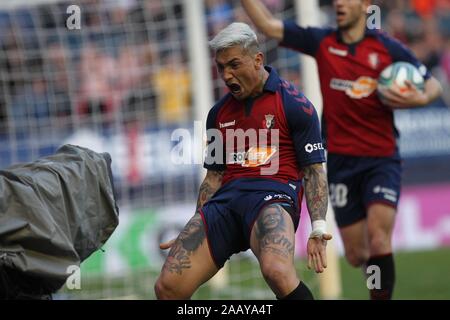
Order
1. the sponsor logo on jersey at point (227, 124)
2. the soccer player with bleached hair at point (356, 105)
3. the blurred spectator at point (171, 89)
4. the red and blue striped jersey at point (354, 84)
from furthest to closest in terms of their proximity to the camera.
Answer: the blurred spectator at point (171, 89)
the red and blue striped jersey at point (354, 84)
the soccer player with bleached hair at point (356, 105)
the sponsor logo on jersey at point (227, 124)

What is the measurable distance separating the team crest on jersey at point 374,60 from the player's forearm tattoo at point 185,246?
289 cm

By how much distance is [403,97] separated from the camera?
8180mm

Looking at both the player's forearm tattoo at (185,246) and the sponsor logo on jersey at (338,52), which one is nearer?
the player's forearm tattoo at (185,246)

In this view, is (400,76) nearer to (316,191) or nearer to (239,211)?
(316,191)

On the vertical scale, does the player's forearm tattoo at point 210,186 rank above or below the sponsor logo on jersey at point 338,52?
below

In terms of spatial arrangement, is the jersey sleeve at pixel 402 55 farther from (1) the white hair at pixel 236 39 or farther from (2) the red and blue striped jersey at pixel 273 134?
(1) the white hair at pixel 236 39

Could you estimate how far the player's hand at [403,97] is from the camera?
819cm

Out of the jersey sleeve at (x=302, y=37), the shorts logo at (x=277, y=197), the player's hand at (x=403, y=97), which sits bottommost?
the shorts logo at (x=277, y=197)

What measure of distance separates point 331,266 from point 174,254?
14.2 ft

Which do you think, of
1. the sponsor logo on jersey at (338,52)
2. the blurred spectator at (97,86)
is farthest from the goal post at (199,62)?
the sponsor logo on jersey at (338,52)

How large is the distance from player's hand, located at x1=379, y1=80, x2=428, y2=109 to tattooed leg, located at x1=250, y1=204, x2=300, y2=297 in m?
2.47

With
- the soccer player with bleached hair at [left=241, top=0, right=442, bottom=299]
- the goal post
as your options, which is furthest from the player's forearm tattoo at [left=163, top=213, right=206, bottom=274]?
the goal post

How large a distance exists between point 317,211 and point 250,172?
527mm
